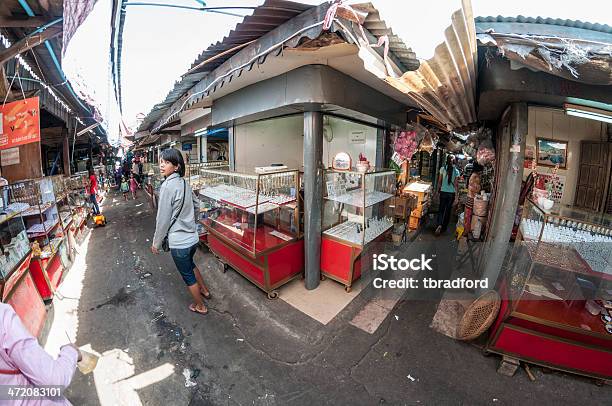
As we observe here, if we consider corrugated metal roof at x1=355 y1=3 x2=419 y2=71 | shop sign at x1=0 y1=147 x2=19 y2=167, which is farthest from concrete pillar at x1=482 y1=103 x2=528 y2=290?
shop sign at x1=0 y1=147 x2=19 y2=167

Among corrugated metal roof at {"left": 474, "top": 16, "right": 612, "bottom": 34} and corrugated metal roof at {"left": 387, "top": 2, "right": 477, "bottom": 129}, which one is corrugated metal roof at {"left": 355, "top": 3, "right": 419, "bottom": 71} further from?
corrugated metal roof at {"left": 474, "top": 16, "right": 612, "bottom": 34}

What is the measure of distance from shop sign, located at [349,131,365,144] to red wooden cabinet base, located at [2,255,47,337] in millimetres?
Result: 5947

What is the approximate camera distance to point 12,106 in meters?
3.37

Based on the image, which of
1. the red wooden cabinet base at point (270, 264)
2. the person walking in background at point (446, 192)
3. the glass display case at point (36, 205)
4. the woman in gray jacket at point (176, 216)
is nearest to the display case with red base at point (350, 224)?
the red wooden cabinet base at point (270, 264)

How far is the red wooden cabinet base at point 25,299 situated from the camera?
2777 mm

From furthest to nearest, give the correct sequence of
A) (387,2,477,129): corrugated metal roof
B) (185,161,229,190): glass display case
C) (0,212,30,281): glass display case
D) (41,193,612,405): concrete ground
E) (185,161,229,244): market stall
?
(185,161,229,190): glass display case → (185,161,229,244): market stall → (0,212,30,281): glass display case → (41,193,612,405): concrete ground → (387,2,477,129): corrugated metal roof

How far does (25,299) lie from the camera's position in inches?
118

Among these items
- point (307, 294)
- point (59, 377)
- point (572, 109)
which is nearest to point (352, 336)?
point (307, 294)

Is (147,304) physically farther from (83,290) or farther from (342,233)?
(342,233)

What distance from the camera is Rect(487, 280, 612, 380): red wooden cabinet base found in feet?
8.13

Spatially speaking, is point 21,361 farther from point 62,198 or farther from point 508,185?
point 62,198

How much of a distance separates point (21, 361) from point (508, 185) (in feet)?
16.8

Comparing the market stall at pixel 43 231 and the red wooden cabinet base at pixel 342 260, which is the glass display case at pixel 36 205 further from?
the red wooden cabinet base at pixel 342 260

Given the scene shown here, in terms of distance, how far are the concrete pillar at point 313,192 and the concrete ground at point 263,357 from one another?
790mm
